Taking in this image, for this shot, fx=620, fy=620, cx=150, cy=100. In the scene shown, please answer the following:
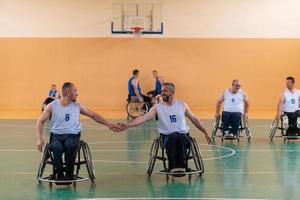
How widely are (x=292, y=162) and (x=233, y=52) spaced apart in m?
12.0

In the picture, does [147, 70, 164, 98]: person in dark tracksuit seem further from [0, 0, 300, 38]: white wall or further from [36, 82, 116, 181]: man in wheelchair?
[36, 82, 116, 181]: man in wheelchair

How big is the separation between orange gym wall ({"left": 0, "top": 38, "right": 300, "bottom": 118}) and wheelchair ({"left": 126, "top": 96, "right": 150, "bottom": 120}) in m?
2.07

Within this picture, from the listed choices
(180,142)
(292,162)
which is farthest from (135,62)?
(180,142)

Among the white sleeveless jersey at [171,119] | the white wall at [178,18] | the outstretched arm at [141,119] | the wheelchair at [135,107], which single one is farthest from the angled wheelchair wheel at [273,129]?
the white wall at [178,18]

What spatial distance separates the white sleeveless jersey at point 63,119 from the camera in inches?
298

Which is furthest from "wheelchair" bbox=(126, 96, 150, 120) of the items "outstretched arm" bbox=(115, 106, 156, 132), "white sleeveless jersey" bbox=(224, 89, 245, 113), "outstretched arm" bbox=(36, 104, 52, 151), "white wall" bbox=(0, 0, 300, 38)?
"outstretched arm" bbox=(36, 104, 52, 151)

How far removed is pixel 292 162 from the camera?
9.48 m

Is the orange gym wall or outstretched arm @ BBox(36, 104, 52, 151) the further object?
the orange gym wall

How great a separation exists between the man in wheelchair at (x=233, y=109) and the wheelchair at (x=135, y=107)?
5.96 metres

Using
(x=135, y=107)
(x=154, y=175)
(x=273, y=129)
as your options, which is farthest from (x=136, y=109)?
(x=154, y=175)

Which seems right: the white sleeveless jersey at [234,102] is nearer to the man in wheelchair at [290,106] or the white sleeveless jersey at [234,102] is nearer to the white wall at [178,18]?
the man in wheelchair at [290,106]

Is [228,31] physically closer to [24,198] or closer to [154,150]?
[154,150]

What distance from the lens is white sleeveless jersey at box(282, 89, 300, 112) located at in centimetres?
1201

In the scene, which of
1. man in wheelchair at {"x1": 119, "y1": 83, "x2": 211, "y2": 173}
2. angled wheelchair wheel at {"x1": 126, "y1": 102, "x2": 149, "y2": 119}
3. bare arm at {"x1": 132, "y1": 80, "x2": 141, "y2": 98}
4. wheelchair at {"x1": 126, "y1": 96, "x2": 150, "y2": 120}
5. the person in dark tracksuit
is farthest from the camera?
the person in dark tracksuit
